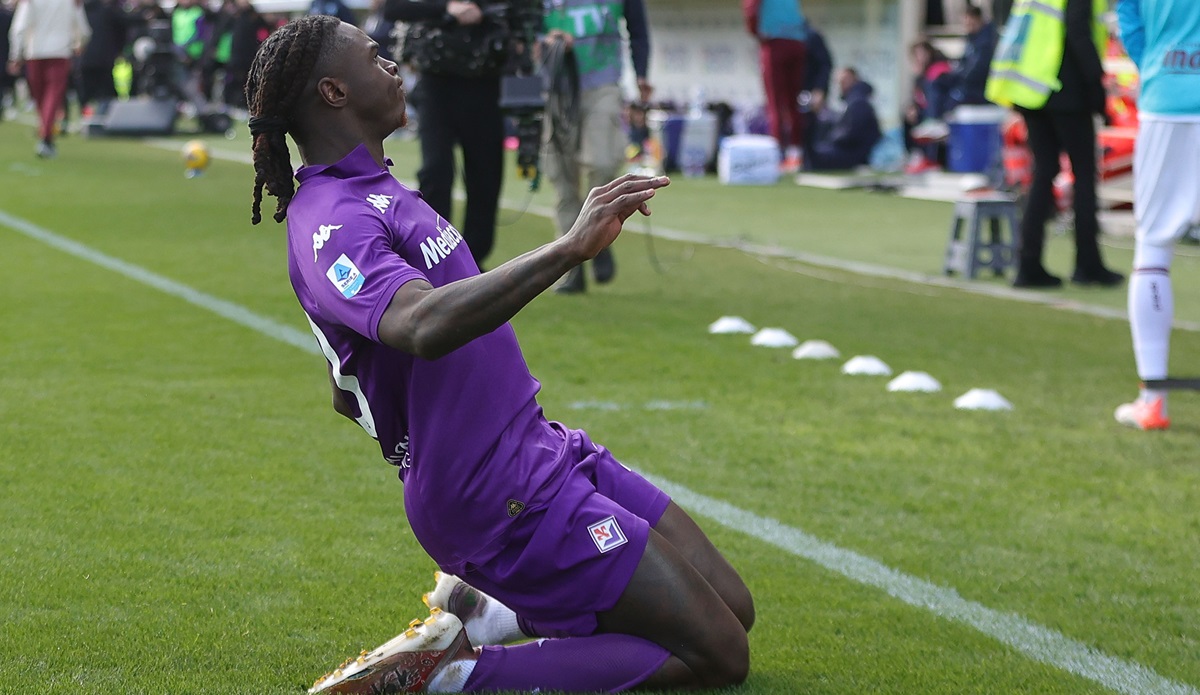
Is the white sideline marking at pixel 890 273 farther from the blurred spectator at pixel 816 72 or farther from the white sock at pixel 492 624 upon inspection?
the blurred spectator at pixel 816 72

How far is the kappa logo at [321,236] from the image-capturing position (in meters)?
2.96

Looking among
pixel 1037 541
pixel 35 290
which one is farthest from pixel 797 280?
pixel 1037 541

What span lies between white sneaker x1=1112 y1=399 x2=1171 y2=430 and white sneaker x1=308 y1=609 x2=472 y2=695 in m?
3.67

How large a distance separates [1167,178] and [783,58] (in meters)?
13.4

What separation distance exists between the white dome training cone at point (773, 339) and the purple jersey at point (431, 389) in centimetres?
455

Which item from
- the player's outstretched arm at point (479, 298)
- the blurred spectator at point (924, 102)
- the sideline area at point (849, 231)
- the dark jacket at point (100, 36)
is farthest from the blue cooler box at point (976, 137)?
the dark jacket at point (100, 36)

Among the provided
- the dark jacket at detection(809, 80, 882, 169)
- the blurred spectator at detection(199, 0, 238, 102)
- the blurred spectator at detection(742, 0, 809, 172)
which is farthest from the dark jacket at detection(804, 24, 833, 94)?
the blurred spectator at detection(199, 0, 238, 102)

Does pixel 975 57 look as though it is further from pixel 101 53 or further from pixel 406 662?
pixel 101 53

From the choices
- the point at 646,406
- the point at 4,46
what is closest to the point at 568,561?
the point at 646,406

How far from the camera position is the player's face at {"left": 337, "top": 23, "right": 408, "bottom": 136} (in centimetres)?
312

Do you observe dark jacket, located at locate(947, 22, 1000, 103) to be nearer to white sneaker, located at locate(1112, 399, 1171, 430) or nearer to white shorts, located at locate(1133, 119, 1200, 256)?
white shorts, located at locate(1133, 119, 1200, 256)

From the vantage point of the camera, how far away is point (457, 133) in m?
8.54

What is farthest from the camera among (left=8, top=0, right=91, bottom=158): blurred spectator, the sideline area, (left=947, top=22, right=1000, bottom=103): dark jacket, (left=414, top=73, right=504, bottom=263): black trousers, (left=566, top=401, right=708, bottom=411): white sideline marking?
(left=8, top=0, right=91, bottom=158): blurred spectator

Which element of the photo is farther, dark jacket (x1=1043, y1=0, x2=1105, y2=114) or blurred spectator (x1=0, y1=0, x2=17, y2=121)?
blurred spectator (x1=0, y1=0, x2=17, y2=121)
